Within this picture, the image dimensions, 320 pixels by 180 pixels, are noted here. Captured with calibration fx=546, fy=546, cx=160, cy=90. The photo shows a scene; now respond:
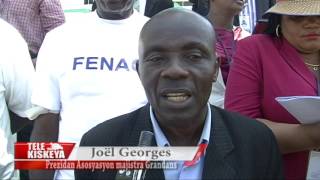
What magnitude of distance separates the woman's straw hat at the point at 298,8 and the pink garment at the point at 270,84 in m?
0.13

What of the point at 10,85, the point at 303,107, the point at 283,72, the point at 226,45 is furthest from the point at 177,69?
the point at 226,45

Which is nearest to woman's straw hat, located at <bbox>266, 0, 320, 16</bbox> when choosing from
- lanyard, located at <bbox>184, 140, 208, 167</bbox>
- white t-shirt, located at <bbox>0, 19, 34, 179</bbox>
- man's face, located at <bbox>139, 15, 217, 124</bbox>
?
man's face, located at <bbox>139, 15, 217, 124</bbox>

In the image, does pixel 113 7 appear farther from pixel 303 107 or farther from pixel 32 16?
pixel 32 16

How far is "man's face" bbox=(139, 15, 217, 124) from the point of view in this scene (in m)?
1.55

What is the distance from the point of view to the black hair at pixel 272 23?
216cm

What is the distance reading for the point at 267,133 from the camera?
171 centimetres

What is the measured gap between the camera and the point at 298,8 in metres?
2.04

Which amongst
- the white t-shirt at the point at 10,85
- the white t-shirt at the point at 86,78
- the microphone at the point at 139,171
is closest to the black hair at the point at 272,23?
the white t-shirt at the point at 86,78

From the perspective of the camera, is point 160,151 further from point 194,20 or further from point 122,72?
point 122,72

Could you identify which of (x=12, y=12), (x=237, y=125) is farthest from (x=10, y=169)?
(x=12, y=12)

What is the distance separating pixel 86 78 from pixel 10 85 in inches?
15.0

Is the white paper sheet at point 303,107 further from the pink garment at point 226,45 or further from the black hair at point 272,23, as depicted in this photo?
the pink garment at point 226,45

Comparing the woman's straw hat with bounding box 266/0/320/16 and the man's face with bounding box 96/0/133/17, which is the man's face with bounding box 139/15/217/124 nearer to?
the woman's straw hat with bounding box 266/0/320/16

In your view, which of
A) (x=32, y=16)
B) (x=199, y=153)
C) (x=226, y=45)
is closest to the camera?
(x=199, y=153)
